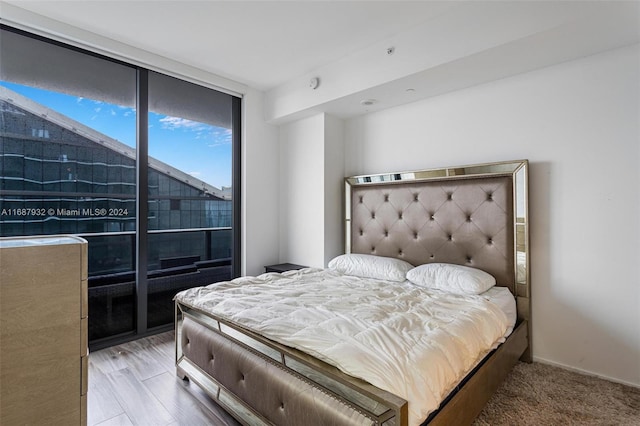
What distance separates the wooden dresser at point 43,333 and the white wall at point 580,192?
268 centimetres

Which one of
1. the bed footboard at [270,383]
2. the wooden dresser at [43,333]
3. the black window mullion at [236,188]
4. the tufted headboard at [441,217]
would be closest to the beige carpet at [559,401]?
the tufted headboard at [441,217]

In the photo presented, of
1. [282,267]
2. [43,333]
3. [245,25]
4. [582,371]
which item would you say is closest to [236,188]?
[282,267]

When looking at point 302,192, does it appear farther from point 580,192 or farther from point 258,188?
point 580,192

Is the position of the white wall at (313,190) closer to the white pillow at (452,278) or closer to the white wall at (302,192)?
the white wall at (302,192)

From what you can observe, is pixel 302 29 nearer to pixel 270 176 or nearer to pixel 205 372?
pixel 270 176

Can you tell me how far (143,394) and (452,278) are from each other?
220cm

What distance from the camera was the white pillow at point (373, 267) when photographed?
260cm

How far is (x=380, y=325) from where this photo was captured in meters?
1.47

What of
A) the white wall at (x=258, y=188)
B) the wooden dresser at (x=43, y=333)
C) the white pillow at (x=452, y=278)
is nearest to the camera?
the wooden dresser at (x=43, y=333)

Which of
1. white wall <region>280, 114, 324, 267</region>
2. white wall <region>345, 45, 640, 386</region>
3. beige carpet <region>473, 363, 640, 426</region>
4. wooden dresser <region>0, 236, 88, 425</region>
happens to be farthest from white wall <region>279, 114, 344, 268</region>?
wooden dresser <region>0, 236, 88, 425</region>

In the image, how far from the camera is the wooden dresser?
78 cm

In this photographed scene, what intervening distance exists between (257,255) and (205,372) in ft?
6.08

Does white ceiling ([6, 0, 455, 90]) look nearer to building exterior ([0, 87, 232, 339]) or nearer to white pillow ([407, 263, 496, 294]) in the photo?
building exterior ([0, 87, 232, 339])

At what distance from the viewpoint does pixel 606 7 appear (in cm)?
165
